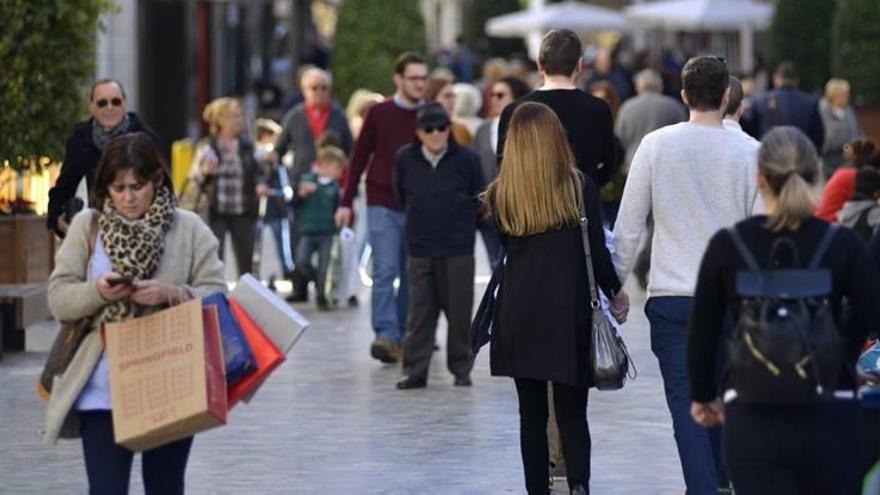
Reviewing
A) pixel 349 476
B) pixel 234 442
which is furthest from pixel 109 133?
pixel 349 476

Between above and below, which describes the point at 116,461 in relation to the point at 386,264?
above

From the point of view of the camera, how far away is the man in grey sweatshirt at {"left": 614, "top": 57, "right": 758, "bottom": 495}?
827 cm

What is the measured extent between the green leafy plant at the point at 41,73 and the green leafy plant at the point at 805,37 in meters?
24.5

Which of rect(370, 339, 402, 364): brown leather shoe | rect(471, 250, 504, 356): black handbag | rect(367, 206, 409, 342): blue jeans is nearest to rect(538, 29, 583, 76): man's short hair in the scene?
rect(471, 250, 504, 356): black handbag

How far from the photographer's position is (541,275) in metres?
8.39

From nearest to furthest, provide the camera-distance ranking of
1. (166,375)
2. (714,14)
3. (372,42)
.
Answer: (166,375)
(372,42)
(714,14)

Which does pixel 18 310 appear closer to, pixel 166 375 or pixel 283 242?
pixel 283 242

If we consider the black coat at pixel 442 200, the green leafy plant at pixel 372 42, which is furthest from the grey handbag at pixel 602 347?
the green leafy plant at pixel 372 42

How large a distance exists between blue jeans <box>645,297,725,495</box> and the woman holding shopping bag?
1.91 meters

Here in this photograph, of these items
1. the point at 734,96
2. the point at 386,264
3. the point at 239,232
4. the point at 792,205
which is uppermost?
the point at 734,96

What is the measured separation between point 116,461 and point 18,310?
7358 millimetres

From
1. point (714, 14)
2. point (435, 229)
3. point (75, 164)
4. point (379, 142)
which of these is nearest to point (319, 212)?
point (379, 142)

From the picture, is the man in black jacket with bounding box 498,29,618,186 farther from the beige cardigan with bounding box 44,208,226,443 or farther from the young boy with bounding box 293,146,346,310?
the young boy with bounding box 293,146,346,310

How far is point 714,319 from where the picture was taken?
6.29 meters
